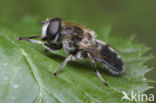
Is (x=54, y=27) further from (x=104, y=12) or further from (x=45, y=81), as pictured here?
(x=104, y=12)

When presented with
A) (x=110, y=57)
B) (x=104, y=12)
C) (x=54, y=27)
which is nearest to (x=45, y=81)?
(x=54, y=27)

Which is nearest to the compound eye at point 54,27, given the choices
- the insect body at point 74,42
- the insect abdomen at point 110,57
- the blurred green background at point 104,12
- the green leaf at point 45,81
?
the insect body at point 74,42

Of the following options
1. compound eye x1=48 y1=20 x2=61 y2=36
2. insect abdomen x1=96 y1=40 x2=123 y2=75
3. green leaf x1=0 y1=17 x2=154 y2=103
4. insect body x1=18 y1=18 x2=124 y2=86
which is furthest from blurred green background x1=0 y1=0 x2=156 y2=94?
green leaf x1=0 y1=17 x2=154 y2=103

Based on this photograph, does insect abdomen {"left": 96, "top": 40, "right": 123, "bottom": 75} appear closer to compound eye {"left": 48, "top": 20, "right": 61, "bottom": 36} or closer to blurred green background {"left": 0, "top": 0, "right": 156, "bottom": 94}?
compound eye {"left": 48, "top": 20, "right": 61, "bottom": 36}

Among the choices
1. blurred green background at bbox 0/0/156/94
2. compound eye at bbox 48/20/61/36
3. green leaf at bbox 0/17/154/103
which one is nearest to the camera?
green leaf at bbox 0/17/154/103

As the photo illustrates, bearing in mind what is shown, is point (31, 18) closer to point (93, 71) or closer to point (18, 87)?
point (93, 71)

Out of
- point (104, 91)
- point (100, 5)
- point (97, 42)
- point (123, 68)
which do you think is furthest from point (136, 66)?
point (100, 5)
